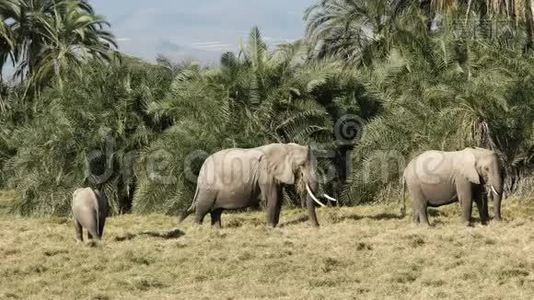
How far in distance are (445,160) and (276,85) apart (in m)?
8.74

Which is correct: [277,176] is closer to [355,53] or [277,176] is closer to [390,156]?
[390,156]

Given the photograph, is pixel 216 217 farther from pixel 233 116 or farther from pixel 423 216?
pixel 233 116

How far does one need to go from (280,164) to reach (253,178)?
2.16 feet

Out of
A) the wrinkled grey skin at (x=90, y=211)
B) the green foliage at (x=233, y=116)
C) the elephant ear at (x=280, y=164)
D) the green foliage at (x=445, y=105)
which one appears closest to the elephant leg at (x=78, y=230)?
the wrinkled grey skin at (x=90, y=211)

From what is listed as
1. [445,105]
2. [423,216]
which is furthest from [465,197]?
[445,105]

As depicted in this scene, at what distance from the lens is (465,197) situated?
17.5 m

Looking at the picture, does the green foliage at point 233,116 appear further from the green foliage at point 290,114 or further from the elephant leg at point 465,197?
the elephant leg at point 465,197

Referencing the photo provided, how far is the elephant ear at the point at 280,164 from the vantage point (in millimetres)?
18156

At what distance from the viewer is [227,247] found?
48.9 ft

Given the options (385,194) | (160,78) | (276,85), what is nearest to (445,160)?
(385,194)

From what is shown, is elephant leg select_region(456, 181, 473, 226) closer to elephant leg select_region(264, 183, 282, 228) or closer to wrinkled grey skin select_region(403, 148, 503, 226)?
wrinkled grey skin select_region(403, 148, 503, 226)

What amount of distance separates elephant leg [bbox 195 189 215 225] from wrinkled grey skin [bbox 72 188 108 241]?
2.91 meters

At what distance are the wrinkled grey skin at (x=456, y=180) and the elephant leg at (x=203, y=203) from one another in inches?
150

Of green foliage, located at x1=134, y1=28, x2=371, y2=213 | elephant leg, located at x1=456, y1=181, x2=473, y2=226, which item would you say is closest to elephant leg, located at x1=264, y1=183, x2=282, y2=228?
elephant leg, located at x1=456, y1=181, x2=473, y2=226
